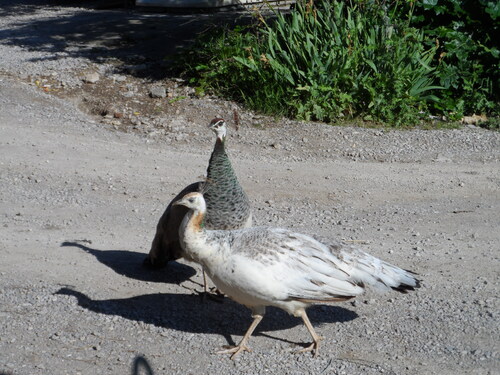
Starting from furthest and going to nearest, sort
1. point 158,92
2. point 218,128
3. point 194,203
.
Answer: point 158,92 → point 218,128 → point 194,203

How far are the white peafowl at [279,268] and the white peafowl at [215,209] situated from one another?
716 mm

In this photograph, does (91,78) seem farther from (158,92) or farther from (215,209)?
(215,209)

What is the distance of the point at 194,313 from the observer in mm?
5461

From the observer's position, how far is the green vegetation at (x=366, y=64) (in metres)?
9.91

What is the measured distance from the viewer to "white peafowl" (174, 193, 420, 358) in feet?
15.1

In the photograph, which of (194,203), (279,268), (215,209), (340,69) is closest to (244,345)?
(279,268)

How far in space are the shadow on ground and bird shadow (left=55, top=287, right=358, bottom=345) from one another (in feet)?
21.7

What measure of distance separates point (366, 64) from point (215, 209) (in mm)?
5196

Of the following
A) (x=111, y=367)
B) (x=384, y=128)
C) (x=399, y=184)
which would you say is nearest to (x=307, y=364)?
(x=111, y=367)

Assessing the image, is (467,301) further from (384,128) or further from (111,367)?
(384,128)

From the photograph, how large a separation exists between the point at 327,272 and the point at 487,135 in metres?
5.82

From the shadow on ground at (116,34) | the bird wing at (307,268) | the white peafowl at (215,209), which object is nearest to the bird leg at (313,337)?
the bird wing at (307,268)

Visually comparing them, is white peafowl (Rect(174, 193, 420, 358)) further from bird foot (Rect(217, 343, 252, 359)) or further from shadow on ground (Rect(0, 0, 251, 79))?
shadow on ground (Rect(0, 0, 251, 79))

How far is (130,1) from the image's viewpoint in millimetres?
18328
